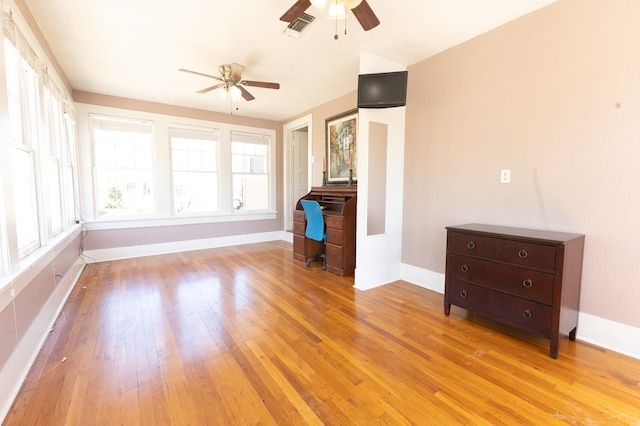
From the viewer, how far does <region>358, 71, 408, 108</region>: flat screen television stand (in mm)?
2885

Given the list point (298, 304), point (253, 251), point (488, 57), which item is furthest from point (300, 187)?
point (488, 57)

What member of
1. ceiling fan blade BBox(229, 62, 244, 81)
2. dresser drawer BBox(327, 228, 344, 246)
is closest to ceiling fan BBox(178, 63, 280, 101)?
ceiling fan blade BBox(229, 62, 244, 81)

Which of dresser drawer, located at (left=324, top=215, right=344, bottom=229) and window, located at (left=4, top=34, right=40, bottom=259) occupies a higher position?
window, located at (left=4, top=34, right=40, bottom=259)

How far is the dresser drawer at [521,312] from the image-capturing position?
6.31 feet

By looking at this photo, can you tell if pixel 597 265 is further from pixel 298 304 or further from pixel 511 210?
pixel 298 304

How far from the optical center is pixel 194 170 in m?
5.19

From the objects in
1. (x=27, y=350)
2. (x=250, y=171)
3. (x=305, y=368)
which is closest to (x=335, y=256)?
(x=305, y=368)

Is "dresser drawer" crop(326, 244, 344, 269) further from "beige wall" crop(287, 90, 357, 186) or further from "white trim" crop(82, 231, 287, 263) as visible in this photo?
"white trim" crop(82, 231, 287, 263)

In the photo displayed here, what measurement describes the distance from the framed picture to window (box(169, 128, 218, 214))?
2.27 meters

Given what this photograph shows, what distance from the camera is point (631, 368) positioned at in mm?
1799

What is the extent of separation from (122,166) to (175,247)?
1.61m

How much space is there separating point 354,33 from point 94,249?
482 centimetres

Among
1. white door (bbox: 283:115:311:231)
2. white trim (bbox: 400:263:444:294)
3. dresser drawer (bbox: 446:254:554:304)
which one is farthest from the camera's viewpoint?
white door (bbox: 283:115:311:231)

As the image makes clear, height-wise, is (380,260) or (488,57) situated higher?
(488,57)
